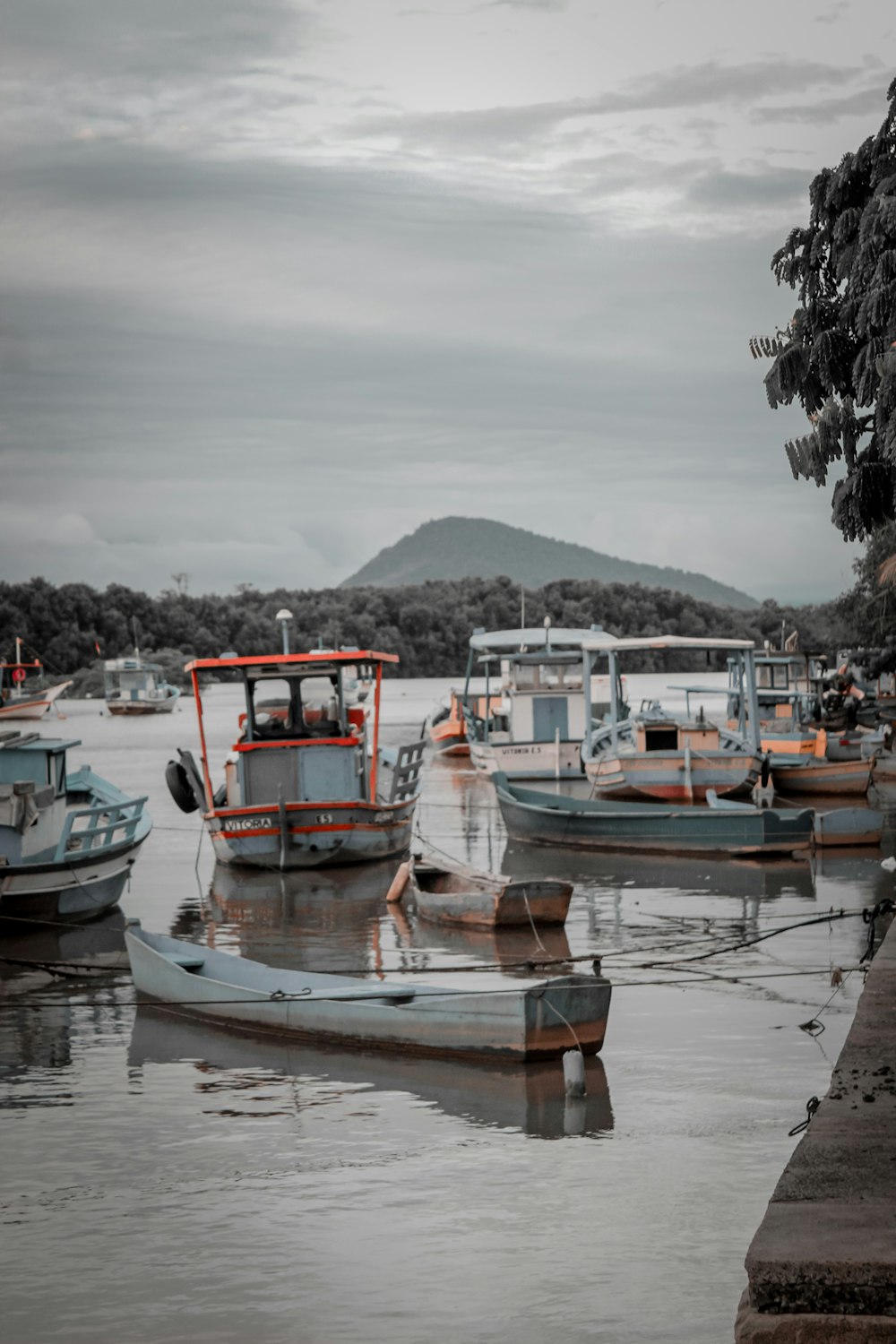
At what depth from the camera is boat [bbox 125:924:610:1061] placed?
37.9ft

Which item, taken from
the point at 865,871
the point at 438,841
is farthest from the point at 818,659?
the point at 865,871

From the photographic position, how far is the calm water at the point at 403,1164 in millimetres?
7805

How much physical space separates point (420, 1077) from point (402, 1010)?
53 centimetres

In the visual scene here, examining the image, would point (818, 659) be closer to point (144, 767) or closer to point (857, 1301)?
point (144, 767)

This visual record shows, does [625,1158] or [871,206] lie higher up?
Result: [871,206]

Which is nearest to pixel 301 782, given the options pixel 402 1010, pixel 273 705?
pixel 273 705

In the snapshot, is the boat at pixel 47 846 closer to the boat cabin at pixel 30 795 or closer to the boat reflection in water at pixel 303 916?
the boat cabin at pixel 30 795

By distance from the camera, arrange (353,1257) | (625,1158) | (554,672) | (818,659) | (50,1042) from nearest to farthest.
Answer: (353,1257)
(625,1158)
(50,1042)
(554,672)
(818,659)

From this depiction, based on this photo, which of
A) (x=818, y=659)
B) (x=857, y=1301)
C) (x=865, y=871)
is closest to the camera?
(x=857, y=1301)

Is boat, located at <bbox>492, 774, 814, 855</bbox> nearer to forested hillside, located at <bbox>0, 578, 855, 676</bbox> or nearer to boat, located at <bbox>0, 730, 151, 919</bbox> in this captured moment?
boat, located at <bbox>0, 730, 151, 919</bbox>

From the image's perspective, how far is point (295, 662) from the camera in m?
23.5

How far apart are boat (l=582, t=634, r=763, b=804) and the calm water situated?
1057 cm

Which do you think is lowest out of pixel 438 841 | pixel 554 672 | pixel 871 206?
pixel 438 841

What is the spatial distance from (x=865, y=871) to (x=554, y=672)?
60.5 ft
